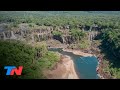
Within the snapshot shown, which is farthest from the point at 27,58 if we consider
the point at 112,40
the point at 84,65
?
the point at 112,40

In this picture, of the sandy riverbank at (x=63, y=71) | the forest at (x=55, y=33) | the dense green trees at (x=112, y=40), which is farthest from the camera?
the dense green trees at (x=112, y=40)

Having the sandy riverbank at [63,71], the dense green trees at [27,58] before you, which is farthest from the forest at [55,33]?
the sandy riverbank at [63,71]

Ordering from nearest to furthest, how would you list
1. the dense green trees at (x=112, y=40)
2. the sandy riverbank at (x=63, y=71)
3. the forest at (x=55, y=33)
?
the sandy riverbank at (x=63, y=71) → the forest at (x=55, y=33) → the dense green trees at (x=112, y=40)

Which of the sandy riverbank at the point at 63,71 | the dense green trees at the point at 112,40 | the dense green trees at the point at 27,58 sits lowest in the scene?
the sandy riverbank at the point at 63,71

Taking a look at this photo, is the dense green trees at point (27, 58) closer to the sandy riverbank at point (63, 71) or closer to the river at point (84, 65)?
the sandy riverbank at point (63, 71)

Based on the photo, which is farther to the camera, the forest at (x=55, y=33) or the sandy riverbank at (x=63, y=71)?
the forest at (x=55, y=33)

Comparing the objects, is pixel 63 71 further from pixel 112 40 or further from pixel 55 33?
pixel 112 40
